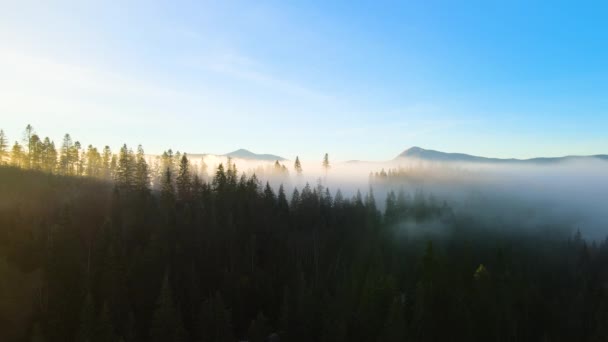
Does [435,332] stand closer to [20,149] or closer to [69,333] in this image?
[69,333]

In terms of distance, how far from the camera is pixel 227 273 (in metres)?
58.2

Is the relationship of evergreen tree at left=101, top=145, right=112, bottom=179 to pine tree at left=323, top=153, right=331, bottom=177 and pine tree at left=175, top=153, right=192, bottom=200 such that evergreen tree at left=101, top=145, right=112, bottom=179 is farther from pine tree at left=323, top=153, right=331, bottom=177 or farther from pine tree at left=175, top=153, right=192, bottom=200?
pine tree at left=323, top=153, right=331, bottom=177

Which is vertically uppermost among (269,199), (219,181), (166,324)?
(219,181)

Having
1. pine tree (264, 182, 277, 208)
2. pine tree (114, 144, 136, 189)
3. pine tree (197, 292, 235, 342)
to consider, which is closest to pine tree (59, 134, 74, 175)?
pine tree (114, 144, 136, 189)

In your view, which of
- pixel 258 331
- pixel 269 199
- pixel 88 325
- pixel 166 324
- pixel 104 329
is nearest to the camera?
pixel 88 325

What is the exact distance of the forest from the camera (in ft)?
152

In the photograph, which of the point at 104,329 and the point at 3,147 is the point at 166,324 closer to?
the point at 104,329

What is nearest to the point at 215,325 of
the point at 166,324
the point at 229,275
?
the point at 166,324

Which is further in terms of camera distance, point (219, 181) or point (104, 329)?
point (219, 181)

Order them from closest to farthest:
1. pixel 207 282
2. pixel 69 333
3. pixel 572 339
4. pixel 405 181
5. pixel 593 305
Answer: pixel 69 333 < pixel 207 282 < pixel 572 339 < pixel 593 305 < pixel 405 181

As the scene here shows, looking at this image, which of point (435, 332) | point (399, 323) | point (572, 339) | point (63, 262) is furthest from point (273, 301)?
point (572, 339)

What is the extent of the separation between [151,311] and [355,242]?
4878cm

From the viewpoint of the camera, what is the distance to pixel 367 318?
53.2 metres

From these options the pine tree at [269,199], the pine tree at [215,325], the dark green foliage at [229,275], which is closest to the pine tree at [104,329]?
the dark green foliage at [229,275]
